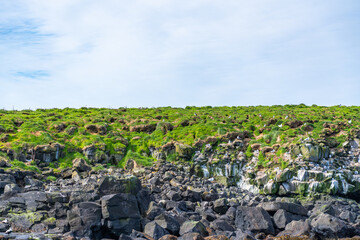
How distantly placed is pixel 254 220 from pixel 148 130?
85.7ft

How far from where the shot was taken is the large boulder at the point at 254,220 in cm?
2144

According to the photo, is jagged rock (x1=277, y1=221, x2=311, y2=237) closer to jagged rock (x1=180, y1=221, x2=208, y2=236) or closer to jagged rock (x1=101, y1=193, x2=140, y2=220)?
jagged rock (x1=180, y1=221, x2=208, y2=236)

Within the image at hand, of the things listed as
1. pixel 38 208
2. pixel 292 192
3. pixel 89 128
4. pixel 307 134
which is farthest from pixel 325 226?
pixel 89 128

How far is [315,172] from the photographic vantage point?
3209 centimetres

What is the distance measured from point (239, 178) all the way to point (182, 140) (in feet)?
27.4

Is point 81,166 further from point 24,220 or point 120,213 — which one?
point 120,213

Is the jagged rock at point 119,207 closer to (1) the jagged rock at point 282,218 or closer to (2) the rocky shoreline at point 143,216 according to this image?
(2) the rocky shoreline at point 143,216

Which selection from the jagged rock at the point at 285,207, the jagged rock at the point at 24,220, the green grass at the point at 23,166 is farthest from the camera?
the green grass at the point at 23,166

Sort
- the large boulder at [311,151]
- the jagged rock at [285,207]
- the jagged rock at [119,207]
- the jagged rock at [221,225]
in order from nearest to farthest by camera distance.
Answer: the jagged rock at [119,207], the jagged rock at [221,225], the jagged rock at [285,207], the large boulder at [311,151]

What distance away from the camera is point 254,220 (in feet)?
71.6

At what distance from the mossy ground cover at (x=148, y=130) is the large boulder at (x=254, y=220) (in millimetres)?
13878

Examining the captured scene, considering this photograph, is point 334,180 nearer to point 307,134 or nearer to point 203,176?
point 307,134

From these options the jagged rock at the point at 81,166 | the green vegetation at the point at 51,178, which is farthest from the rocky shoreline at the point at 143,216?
the jagged rock at the point at 81,166

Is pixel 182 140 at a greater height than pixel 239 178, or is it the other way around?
pixel 182 140
